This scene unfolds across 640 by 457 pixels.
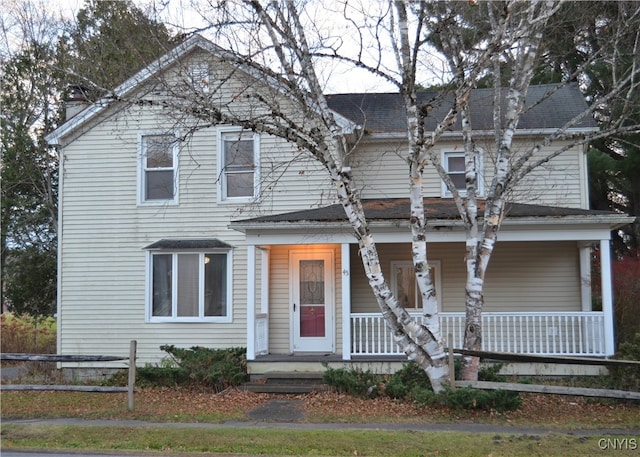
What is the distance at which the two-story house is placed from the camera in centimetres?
1414

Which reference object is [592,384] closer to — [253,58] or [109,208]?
[253,58]

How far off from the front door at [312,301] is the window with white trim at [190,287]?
1.60 meters

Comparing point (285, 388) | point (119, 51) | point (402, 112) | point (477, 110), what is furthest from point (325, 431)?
point (477, 110)

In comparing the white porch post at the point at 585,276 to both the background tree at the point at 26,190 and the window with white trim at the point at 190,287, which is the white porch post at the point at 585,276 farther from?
the background tree at the point at 26,190

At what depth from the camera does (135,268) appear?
1471 cm

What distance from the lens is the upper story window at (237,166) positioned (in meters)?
14.6

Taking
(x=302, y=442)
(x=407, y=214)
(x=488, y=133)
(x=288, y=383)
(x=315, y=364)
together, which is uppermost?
(x=488, y=133)

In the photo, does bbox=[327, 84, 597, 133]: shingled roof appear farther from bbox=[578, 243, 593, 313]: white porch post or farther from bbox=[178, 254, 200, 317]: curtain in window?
bbox=[178, 254, 200, 317]: curtain in window

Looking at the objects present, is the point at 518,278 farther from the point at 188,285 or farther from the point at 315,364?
the point at 188,285

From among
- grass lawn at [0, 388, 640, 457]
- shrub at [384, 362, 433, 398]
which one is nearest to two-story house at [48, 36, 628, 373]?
shrub at [384, 362, 433, 398]

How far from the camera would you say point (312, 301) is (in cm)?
1436

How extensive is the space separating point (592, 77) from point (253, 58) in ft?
44.3

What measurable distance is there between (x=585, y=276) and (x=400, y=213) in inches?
184

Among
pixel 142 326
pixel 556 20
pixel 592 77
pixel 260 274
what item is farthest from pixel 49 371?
pixel 592 77
